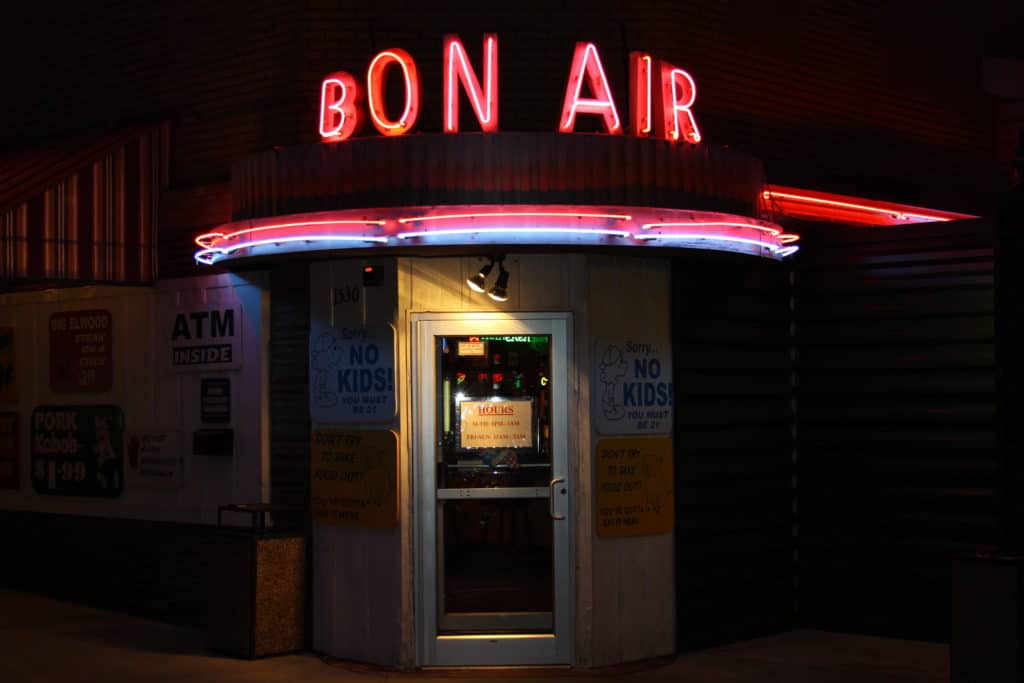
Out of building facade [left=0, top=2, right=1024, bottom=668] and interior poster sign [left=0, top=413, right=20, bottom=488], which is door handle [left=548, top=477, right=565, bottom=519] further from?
interior poster sign [left=0, top=413, right=20, bottom=488]

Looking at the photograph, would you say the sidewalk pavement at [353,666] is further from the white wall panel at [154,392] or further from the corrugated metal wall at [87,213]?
the corrugated metal wall at [87,213]

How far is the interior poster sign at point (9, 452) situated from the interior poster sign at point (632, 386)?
22.8 feet

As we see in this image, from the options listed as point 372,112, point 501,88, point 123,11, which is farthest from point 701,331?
point 123,11

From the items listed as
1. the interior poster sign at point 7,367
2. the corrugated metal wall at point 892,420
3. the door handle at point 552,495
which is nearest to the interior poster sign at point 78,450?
the interior poster sign at point 7,367

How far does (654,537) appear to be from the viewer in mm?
10773

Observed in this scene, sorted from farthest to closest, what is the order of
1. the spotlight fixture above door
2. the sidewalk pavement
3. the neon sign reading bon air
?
the spotlight fixture above door
the sidewalk pavement
the neon sign reading bon air

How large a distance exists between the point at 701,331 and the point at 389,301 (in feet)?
8.31

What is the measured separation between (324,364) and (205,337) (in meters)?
1.72

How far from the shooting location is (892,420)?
1170cm

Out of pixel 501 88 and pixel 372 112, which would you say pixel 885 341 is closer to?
pixel 501 88

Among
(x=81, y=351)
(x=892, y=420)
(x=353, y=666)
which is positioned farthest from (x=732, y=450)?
(x=81, y=351)

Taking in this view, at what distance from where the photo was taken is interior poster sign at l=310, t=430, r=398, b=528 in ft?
34.3

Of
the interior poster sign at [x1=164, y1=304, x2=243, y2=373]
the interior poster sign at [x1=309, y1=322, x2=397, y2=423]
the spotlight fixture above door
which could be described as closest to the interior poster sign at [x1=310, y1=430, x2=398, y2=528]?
the interior poster sign at [x1=309, y1=322, x2=397, y2=423]

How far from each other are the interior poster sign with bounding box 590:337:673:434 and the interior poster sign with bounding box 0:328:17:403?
273 inches
